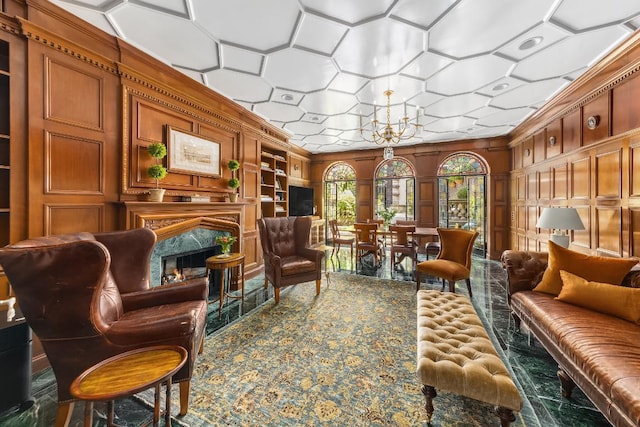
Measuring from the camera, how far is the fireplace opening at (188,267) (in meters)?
3.13

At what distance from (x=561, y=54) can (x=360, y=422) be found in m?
3.85

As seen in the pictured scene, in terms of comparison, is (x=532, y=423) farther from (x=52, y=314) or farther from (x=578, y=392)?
(x=52, y=314)

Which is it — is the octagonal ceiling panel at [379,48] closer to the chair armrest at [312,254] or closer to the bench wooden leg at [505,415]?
the chair armrest at [312,254]

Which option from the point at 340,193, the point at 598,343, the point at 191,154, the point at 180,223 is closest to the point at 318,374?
the point at 598,343

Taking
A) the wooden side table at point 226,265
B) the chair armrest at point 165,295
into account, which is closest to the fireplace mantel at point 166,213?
the wooden side table at point 226,265

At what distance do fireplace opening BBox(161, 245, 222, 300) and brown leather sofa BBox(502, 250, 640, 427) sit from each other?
3.34 m

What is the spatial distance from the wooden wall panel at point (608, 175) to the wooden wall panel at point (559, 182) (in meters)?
0.64

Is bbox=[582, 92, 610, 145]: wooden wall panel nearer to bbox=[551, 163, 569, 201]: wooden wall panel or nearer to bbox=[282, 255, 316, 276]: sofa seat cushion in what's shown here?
bbox=[551, 163, 569, 201]: wooden wall panel

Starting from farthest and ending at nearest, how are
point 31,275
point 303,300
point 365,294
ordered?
1. point 365,294
2. point 303,300
3. point 31,275

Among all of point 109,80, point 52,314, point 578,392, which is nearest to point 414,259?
point 578,392

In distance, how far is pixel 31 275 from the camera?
1208mm

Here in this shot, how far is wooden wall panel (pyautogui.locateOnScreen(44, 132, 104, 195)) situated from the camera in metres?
2.02

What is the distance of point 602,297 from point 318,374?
91.2 inches

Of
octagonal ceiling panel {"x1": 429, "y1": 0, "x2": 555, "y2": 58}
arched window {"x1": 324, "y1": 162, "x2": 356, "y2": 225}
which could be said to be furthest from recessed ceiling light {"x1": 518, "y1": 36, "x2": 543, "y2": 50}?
arched window {"x1": 324, "y1": 162, "x2": 356, "y2": 225}
